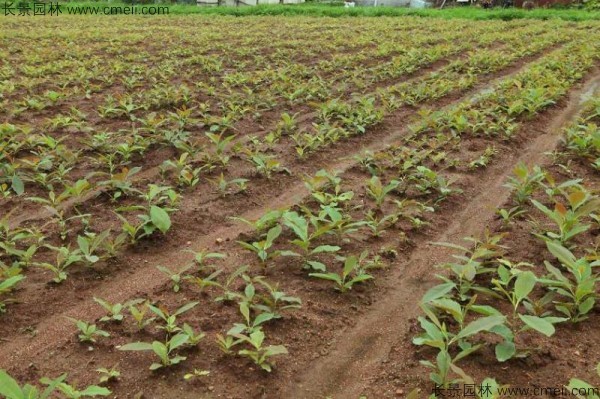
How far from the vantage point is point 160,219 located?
10.9ft

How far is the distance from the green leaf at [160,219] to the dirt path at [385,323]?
1.43m

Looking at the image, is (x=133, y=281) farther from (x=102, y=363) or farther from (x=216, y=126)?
(x=216, y=126)

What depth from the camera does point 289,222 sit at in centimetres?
317

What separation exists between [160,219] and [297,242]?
943 millimetres

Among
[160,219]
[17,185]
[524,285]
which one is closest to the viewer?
[524,285]

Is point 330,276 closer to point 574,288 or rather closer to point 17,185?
point 574,288

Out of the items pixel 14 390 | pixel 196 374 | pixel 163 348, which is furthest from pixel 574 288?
pixel 14 390

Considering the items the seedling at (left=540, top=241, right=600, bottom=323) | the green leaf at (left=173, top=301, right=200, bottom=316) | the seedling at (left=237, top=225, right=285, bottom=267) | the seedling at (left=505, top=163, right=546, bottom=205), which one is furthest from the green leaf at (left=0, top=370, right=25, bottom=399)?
the seedling at (left=505, top=163, right=546, bottom=205)

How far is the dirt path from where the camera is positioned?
222 centimetres

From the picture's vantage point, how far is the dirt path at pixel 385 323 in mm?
2219

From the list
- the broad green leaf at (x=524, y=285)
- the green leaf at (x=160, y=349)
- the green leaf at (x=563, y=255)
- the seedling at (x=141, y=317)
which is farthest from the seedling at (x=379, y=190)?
the green leaf at (x=160, y=349)

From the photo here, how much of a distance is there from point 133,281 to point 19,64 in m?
8.13

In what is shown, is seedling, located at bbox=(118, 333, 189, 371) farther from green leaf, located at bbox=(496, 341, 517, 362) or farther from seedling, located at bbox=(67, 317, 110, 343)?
green leaf, located at bbox=(496, 341, 517, 362)

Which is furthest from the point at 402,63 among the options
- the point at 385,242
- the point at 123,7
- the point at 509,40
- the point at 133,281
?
the point at 123,7
